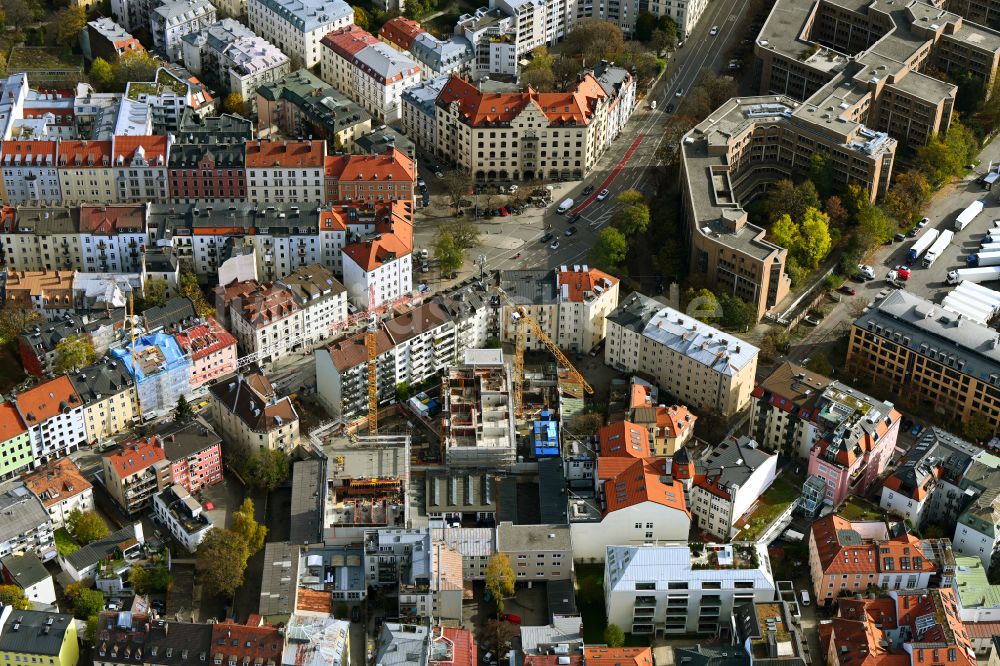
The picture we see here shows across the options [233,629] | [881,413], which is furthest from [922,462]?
[233,629]

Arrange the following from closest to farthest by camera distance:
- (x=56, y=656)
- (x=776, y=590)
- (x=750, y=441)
A: (x=56, y=656) < (x=776, y=590) < (x=750, y=441)

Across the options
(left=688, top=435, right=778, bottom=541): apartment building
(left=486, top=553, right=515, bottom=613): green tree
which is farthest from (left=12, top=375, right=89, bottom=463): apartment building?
(left=688, top=435, right=778, bottom=541): apartment building

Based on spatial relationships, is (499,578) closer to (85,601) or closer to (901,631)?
(901,631)

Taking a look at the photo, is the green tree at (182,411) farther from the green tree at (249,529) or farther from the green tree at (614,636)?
the green tree at (614,636)

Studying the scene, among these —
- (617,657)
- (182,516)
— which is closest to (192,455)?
(182,516)

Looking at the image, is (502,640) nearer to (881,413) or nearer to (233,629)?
(233,629)

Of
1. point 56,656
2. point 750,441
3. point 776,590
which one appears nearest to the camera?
point 56,656
